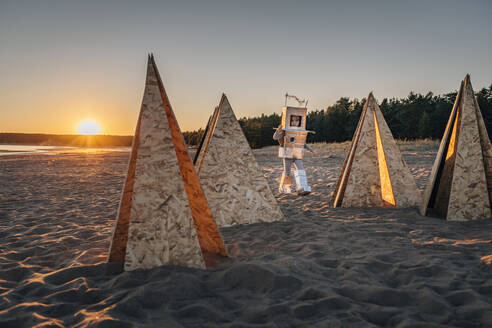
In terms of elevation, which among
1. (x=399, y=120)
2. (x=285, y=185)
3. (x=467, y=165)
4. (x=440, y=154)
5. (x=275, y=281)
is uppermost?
(x=399, y=120)

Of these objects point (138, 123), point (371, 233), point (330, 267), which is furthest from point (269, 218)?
point (138, 123)

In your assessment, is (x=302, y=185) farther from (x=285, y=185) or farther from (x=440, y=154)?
(x=440, y=154)

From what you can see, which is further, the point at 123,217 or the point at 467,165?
the point at 467,165

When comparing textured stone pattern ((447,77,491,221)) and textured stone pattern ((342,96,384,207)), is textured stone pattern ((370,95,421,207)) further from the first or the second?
textured stone pattern ((447,77,491,221))

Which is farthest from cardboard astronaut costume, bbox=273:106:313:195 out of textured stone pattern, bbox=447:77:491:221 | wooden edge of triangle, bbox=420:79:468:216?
textured stone pattern, bbox=447:77:491:221

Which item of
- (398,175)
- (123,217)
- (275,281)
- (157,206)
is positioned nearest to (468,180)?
(398,175)

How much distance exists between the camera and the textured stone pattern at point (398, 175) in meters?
6.07

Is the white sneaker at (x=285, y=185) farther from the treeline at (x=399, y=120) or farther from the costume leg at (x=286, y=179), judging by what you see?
the treeline at (x=399, y=120)

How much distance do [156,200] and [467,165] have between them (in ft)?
18.1

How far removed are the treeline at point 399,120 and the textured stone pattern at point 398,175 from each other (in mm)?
34927

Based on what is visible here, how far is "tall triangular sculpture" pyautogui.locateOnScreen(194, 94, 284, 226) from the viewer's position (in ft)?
15.8

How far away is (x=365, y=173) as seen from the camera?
6316 millimetres

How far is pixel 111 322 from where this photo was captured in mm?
2051

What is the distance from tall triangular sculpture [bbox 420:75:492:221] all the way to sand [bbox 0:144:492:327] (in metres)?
0.34
